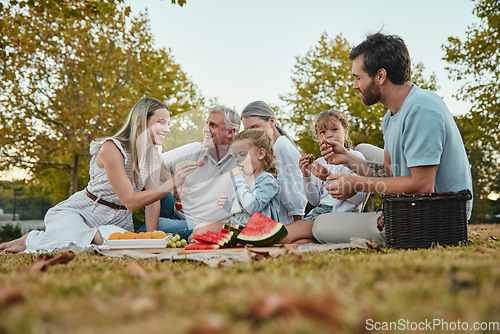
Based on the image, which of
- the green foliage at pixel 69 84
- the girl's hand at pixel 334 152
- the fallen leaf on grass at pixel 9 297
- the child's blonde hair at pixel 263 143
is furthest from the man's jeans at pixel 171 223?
the green foliage at pixel 69 84

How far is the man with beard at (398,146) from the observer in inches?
151

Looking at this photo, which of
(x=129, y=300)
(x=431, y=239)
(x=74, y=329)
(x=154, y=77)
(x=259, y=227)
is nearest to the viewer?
(x=74, y=329)

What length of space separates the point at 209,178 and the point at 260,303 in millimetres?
5287

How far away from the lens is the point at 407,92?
4.36 meters

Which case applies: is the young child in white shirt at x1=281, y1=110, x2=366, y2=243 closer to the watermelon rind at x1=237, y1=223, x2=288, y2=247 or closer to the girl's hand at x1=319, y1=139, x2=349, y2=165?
the girl's hand at x1=319, y1=139, x2=349, y2=165

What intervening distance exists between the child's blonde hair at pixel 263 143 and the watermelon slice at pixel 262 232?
1253mm

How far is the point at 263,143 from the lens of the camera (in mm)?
6082

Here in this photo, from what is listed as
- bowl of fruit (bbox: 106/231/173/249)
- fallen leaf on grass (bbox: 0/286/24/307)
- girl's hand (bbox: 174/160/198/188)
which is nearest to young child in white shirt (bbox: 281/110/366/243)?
girl's hand (bbox: 174/160/198/188)

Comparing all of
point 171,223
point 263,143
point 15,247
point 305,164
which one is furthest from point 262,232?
point 15,247

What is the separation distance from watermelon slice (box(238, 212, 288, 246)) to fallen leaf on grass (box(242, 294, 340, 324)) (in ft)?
11.1

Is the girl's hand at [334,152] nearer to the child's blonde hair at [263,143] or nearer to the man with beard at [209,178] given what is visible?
the child's blonde hair at [263,143]

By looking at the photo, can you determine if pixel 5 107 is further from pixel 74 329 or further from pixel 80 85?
pixel 74 329

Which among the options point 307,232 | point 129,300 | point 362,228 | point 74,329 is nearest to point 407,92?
point 362,228

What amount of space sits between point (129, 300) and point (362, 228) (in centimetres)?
336
